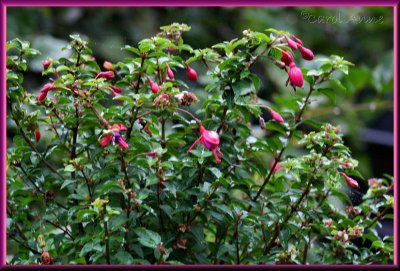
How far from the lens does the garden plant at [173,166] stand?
32.1 inches

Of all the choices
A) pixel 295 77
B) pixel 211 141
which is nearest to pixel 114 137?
pixel 211 141

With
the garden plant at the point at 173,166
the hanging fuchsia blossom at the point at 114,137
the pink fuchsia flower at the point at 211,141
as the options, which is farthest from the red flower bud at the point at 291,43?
the hanging fuchsia blossom at the point at 114,137

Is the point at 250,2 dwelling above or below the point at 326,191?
above

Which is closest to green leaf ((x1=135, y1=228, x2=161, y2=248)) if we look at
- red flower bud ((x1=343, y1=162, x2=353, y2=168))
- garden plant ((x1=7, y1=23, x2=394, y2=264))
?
garden plant ((x1=7, y1=23, x2=394, y2=264))

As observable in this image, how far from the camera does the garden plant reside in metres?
0.82

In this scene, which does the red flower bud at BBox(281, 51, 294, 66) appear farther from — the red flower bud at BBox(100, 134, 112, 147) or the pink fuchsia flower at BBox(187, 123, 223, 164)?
the red flower bud at BBox(100, 134, 112, 147)

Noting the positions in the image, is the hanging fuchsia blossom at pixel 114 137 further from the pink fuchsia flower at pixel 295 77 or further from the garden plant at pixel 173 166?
the pink fuchsia flower at pixel 295 77

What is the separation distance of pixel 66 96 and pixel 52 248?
27 cm

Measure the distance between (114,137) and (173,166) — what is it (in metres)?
0.14

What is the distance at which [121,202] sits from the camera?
2.79ft

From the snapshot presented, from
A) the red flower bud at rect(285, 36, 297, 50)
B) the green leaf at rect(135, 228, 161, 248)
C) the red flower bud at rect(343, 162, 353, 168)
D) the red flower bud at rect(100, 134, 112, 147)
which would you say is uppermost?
the red flower bud at rect(285, 36, 297, 50)

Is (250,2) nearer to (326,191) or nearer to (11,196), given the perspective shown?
(326,191)

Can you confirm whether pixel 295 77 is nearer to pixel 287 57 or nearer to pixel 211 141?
pixel 287 57

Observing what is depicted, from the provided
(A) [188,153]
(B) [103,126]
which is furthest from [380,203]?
(B) [103,126]
